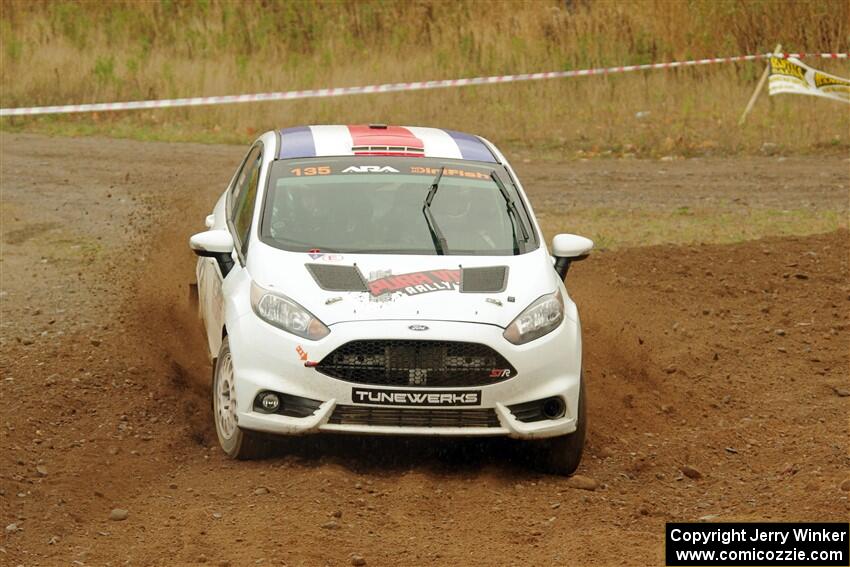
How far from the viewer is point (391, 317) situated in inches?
284

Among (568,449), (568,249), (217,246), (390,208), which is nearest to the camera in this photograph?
(568,449)

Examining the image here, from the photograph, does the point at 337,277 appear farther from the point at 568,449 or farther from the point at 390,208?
the point at 568,449

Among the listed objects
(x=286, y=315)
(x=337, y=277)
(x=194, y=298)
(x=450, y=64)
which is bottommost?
(x=450, y=64)

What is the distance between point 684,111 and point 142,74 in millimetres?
8444

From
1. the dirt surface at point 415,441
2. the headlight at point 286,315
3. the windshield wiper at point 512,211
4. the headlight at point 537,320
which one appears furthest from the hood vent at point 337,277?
the windshield wiper at point 512,211

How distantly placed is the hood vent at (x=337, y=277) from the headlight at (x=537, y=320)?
786mm

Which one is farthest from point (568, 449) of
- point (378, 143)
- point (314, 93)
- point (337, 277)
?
point (314, 93)

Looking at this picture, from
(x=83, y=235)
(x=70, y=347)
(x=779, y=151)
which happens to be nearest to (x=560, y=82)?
(x=779, y=151)

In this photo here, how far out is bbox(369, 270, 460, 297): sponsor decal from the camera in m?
7.42

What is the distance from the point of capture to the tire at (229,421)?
7.50 m

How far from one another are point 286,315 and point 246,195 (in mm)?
1698

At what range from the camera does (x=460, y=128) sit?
820 inches

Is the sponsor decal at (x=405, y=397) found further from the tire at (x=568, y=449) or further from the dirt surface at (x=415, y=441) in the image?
the tire at (x=568, y=449)

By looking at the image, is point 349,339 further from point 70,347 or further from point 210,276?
point 70,347
